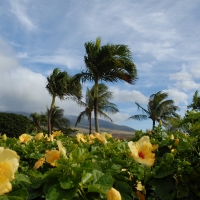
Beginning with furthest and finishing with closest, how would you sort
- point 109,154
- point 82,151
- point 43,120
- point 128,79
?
1. point 43,120
2. point 128,79
3. point 109,154
4. point 82,151

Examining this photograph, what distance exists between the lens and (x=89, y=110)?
886 inches

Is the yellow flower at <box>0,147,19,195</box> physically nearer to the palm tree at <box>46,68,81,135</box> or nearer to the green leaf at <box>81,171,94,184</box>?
the green leaf at <box>81,171,94,184</box>

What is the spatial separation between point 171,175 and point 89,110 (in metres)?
21.0

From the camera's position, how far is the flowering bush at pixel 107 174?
1.07 metres

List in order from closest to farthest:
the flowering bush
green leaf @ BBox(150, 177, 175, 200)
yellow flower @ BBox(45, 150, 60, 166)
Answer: the flowering bush < yellow flower @ BBox(45, 150, 60, 166) < green leaf @ BBox(150, 177, 175, 200)

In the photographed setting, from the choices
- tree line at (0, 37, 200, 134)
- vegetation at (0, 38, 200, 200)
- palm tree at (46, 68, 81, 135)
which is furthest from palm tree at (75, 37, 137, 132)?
vegetation at (0, 38, 200, 200)

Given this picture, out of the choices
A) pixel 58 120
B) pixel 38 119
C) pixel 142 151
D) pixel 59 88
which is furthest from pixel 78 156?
pixel 58 120

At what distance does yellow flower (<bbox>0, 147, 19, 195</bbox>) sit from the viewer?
3.18 ft

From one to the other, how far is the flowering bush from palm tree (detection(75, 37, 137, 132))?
13.2m

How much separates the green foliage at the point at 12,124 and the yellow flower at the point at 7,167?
52.0 feet

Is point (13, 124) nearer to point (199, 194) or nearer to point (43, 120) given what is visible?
point (43, 120)

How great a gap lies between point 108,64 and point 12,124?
623 cm

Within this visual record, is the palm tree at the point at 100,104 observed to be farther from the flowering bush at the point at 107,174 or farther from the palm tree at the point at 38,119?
the flowering bush at the point at 107,174

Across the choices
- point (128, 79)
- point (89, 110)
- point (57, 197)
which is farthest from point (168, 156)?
point (89, 110)
